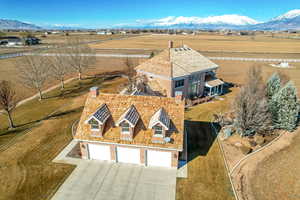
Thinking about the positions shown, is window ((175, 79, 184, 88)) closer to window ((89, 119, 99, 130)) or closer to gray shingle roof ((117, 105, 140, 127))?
gray shingle roof ((117, 105, 140, 127))

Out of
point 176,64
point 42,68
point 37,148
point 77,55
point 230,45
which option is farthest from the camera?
point 230,45

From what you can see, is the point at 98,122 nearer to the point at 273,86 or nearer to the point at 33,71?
the point at 273,86

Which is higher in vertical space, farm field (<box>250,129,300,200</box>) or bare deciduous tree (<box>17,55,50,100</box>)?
bare deciduous tree (<box>17,55,50,100</box>)

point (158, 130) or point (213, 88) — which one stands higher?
point (158, 130)

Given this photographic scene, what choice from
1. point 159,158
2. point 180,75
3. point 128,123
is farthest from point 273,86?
point 128,123

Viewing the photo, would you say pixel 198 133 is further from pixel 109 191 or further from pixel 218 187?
pixel 109 191

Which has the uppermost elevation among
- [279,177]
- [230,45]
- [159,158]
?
[230,45]

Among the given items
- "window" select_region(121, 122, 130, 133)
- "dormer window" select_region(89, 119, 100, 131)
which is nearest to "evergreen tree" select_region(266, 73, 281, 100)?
"window" select_region(121, 122, 130, 133)
